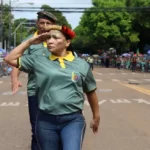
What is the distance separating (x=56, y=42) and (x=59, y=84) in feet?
1.27

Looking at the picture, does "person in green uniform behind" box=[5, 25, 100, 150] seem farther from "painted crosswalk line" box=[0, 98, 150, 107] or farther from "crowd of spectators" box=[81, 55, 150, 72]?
"crowd of spectators" box=[81, 55, 150, 72]

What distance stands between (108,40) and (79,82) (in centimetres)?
7663

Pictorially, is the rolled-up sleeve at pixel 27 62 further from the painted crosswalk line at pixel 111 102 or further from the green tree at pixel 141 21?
the green tree at pixel 141 21

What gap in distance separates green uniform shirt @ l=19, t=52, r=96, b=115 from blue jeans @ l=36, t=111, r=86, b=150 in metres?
0.06

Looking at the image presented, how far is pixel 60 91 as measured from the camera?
13.5ft

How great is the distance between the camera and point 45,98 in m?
4.18

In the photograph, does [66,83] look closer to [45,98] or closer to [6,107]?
[45,98]

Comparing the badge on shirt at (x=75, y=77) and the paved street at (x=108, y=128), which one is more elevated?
the badge on shirt at (x=75, y=77)

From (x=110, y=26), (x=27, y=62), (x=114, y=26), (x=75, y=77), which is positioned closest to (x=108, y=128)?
(x=27, y=62)

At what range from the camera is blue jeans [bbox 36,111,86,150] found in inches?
161

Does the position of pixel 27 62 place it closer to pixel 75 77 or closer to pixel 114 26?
pixel 75 77

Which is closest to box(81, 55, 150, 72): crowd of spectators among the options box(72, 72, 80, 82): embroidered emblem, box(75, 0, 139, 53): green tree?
box(75, 0, 139, 53): green tree

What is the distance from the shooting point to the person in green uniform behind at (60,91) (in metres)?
4.11

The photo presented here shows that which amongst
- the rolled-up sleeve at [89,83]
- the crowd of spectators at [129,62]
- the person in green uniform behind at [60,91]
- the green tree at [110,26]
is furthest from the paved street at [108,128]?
the green tree at [110,26]
